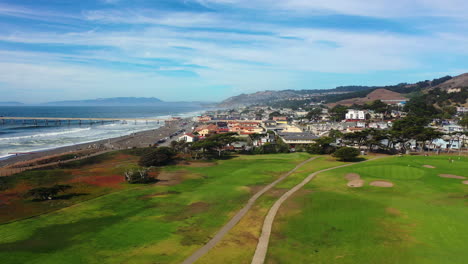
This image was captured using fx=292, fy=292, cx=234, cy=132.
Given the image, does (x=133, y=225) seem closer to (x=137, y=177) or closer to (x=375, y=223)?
(x=137, y=177)

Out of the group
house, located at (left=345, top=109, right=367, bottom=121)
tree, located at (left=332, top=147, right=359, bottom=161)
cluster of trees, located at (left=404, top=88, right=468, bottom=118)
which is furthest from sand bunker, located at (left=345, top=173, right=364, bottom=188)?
cluster of trees, located at (left=404, top=88, right=468, bottom=118)

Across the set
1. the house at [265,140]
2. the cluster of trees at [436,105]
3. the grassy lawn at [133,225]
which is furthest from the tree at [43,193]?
the cluster of trees at [436,105]

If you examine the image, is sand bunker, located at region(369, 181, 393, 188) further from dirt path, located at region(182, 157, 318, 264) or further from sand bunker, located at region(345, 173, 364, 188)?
dirt path, located at region(182, 157, 318, 264)

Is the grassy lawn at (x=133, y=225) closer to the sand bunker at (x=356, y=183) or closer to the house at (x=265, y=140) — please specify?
the sand bunker at (x=356, y=183)

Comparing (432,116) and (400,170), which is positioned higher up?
(432,116)

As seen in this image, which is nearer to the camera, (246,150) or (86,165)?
(86,165)

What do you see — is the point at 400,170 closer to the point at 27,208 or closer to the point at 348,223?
the point at 348,223

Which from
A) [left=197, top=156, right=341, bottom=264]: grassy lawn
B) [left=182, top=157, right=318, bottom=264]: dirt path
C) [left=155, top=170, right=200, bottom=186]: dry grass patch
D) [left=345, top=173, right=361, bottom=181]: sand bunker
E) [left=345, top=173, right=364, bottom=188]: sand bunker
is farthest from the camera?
[left=155, top=170, right=200, bottom=186]: dry grass patch

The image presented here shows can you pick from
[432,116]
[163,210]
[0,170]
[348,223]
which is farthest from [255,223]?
[432,116]
